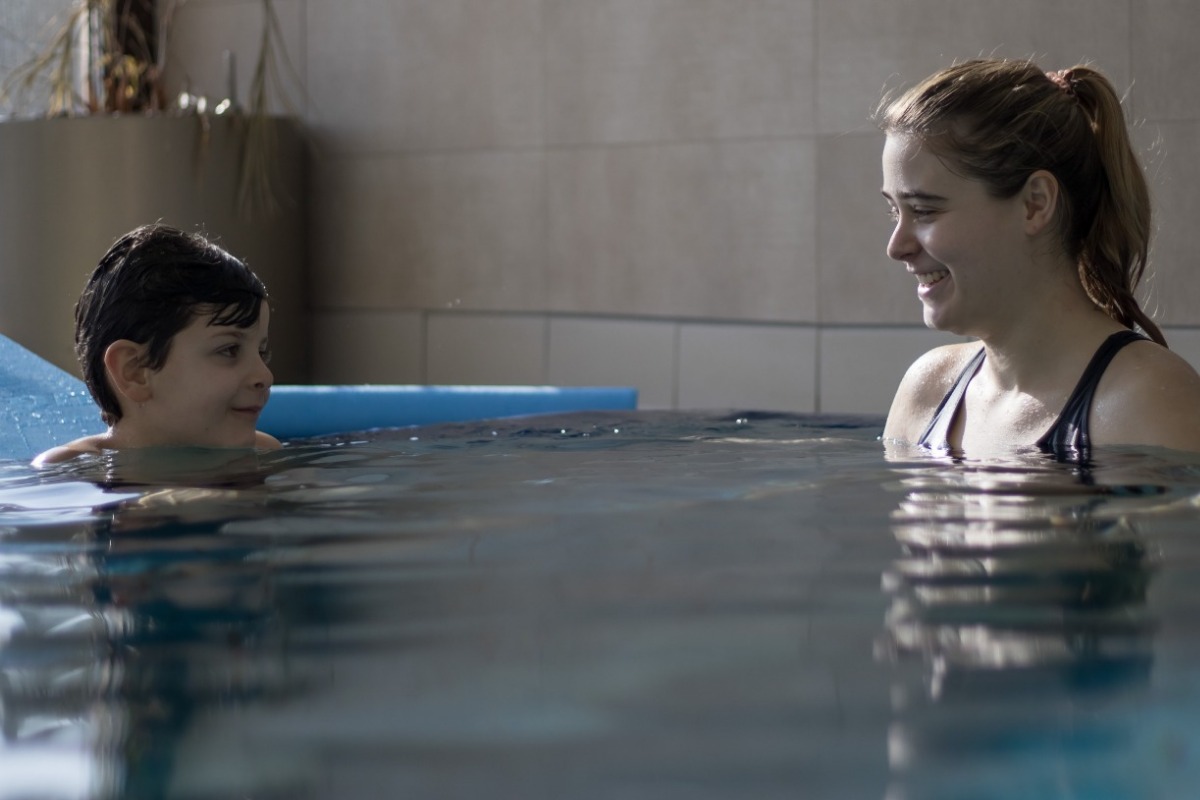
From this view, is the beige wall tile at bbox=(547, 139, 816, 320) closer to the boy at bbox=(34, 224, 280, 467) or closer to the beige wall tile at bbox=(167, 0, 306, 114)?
the beige wall tile at bbox=(167, 0, 306, 114)

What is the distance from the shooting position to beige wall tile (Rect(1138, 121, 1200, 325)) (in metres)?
4.00

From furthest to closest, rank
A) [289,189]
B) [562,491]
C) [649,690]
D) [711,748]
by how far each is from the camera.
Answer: [289,189]
[562,491]
[649,690]
[711,748]

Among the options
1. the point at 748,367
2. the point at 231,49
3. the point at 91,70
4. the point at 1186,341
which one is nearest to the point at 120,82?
the point at 91,70

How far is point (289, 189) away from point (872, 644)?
15.7ft

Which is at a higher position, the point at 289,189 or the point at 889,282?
the point at 289,189

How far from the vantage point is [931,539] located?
1.35 metres

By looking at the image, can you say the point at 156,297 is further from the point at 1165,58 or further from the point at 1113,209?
the point at 1165,58

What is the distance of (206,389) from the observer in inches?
93.2

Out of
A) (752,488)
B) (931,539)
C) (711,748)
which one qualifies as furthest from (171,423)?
(711,748)

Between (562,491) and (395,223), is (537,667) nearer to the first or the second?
(562,491)

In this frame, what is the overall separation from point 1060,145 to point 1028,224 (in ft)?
0.43

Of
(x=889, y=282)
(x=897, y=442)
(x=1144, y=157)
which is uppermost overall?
(x=1144, y=157)

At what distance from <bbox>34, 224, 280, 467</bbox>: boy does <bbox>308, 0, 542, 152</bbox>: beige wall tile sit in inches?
112

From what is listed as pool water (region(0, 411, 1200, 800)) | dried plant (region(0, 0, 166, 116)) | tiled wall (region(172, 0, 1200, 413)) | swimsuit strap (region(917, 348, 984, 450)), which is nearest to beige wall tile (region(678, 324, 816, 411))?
tiled wall (region(172, 0, 1200, 413))
